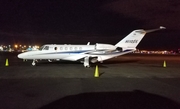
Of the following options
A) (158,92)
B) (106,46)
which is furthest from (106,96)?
(106,46)

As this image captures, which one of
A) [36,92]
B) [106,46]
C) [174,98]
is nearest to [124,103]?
[174,98]

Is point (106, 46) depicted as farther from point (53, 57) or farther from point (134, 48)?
point (53, 57)

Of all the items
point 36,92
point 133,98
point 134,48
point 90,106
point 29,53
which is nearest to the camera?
point 90,106

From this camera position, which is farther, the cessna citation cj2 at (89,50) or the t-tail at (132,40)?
the t-tail at (132,40)

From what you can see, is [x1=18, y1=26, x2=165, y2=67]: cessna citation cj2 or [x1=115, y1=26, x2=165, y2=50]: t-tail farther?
[x1=115, y1=26, x2=165, y2=50]: t-tail

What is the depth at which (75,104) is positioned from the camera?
Result: 7.95 m

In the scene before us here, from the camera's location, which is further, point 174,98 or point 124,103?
point 174,98

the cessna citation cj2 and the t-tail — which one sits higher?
the t-tail

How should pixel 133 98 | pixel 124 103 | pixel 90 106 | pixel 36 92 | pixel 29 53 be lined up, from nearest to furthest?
pixel 90 106 < pixel 124 103 < pixel 133 98 < pixel 36 92 < pixel 29 53

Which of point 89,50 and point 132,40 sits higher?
point 132,40

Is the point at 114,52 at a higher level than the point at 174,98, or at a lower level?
higher

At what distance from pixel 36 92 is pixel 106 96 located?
136 inches

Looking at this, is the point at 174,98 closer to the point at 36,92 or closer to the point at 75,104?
the point at 75,104

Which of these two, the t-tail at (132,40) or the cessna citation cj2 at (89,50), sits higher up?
the t-tail at (132,40)
